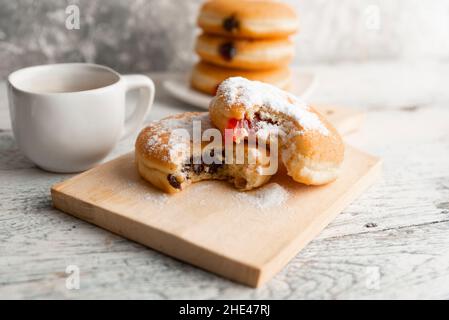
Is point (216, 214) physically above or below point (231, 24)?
below

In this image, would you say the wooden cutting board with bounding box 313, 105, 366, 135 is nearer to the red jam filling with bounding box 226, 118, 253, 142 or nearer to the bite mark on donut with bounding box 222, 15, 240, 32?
the bite mark on donut with bounding box 222, 15, 240, 32

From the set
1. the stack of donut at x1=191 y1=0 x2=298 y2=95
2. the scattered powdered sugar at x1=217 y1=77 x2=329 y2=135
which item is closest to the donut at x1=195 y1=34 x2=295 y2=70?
the stack of donut at x1=191 y1=0 x2=298 y2=95

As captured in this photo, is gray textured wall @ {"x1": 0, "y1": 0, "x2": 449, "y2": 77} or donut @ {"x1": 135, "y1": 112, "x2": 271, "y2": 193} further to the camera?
gray textured wall @ {"x1": 0, "y1": 0, "x2": 449, "y2": 77}

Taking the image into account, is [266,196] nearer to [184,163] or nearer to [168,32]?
[184,163]

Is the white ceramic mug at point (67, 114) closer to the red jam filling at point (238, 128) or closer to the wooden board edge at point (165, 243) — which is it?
the wooden board edge at point (165, 243)

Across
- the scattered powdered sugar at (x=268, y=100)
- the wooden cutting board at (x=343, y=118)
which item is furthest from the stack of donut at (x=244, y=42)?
the scattered powdered sugar at (x=268, y=100)

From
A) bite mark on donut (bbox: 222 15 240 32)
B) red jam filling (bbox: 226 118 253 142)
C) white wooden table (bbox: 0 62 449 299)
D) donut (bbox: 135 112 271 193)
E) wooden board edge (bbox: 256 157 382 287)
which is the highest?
bite mark on donut (bbox: 222 15 240 32)

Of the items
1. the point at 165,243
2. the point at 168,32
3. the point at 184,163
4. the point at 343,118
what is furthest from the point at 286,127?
the point at 168,32
